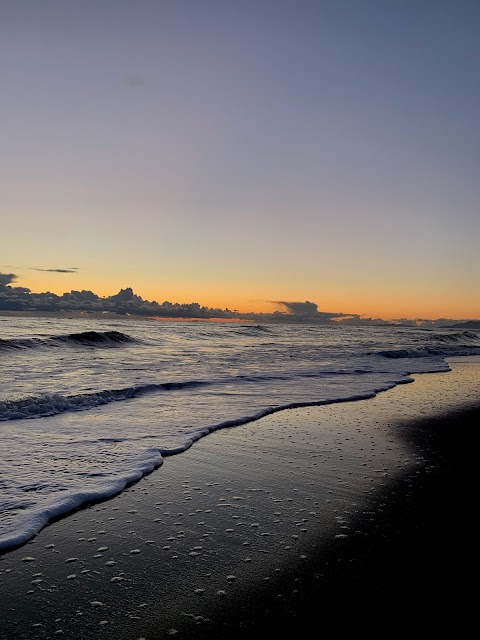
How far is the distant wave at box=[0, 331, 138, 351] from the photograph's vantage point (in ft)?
90.1

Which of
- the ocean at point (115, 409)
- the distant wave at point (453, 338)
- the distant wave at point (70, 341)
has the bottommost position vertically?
the distant wave at point (70, 341)

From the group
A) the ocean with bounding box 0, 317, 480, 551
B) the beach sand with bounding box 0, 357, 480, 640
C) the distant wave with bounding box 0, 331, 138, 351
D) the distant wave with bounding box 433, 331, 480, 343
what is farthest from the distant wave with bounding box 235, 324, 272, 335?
the beach sand with bounding box 0, 357, 480, 640

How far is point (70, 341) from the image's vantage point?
108 feet

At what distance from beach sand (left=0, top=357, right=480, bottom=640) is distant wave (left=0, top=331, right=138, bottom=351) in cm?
2442

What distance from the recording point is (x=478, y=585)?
3254 millimetres

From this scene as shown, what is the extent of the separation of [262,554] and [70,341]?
104 feet

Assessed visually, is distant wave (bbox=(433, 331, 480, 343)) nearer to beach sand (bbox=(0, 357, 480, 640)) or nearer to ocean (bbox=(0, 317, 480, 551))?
ocean (bbox=(0, 317, 480, 551))

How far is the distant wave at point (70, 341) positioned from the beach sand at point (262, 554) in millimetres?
24416

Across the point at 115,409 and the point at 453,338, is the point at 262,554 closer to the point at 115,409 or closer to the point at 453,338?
the point at 115,409

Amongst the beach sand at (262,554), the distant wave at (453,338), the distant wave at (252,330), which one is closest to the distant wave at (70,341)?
the beach sand at (262,554)

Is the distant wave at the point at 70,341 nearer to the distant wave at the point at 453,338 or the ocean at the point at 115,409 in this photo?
the ocean at the point at 115,409

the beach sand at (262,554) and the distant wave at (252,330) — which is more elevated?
the beach sand at (262,554)

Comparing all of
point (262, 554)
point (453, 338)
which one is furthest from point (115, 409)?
point (453, 338)

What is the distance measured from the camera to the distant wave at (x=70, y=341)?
27.5 m
